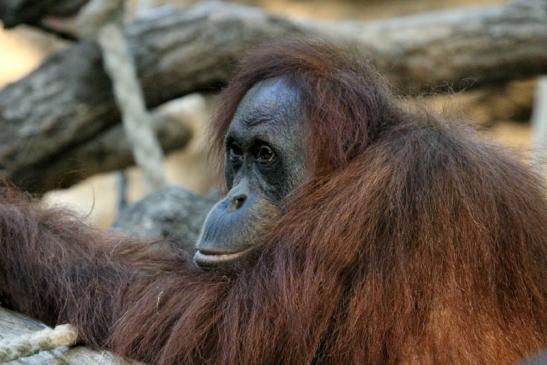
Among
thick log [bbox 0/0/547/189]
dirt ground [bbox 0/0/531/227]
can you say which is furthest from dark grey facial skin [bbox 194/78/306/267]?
dirt ground [bbox 0/0/531/227]

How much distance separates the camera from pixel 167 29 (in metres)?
5.44

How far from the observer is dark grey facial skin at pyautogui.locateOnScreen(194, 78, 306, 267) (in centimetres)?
340

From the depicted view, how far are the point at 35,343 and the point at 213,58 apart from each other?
281 centimetres

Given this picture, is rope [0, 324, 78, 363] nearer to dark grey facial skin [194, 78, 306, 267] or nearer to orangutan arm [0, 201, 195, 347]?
orangutan arm [0, 201, 195, 347]

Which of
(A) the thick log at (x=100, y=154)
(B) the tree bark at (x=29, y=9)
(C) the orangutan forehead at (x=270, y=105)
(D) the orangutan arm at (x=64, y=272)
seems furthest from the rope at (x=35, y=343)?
(B) the tree bark at (x=29, y=9)

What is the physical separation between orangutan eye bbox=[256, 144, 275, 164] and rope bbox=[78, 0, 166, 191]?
148 centimetres

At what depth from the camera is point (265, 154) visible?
3600 millimetres

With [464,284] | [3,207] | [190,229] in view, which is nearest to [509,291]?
[464,284]

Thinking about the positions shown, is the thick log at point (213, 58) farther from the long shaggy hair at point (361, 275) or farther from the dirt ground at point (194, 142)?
the dirt ground at point (194, 142)

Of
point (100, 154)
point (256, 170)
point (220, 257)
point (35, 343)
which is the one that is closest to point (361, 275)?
point (220, 257)

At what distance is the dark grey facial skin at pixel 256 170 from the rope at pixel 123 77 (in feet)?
4.33

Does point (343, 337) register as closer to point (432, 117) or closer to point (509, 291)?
point (509, 291)

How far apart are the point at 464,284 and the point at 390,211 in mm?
311

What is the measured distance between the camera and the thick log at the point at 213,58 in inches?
201
